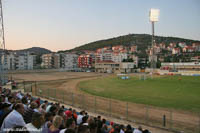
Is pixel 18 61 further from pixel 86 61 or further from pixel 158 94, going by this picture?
pixel 158 94

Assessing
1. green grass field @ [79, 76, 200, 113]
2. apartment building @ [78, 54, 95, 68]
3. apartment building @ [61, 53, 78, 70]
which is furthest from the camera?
apartment building @ [78, 54, 95, 68]

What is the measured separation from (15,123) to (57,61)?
118m

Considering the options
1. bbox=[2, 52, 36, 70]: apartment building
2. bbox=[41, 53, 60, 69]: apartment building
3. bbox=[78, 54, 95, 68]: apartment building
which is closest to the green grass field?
bbox=[2, 52, 36, 70]: apartment building

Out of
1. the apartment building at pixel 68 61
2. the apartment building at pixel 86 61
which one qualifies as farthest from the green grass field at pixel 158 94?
the apartment building at pixel 68 61

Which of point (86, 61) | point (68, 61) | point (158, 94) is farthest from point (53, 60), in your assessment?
point (158, 94)

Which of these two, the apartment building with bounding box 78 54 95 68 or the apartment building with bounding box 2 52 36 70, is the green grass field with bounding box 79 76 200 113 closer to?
the apartment building with bounding box 2 52 36 70

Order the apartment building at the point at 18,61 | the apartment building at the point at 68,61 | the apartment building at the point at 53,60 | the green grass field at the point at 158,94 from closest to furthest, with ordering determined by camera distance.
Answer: the green grass field at the point at 158,94 < the apartment building at the point at 18,61 < the apartment building at the point at 53,60 < the apartment building at the point at 68,61

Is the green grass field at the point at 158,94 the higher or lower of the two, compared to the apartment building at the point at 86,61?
lower

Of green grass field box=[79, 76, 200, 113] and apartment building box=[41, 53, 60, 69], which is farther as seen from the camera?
apartment building box=[41, 53, 60, 69]

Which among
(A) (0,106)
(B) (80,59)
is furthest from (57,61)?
(A) (0,106)

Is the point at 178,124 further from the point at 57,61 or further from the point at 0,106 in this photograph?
the point at 57,61

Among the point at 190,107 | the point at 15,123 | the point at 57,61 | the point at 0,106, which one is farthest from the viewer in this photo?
the point at 57,61

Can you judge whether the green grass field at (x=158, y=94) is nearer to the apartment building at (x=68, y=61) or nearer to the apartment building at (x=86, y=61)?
the apartment building at (x=86, y=61)

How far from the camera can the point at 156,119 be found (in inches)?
547
